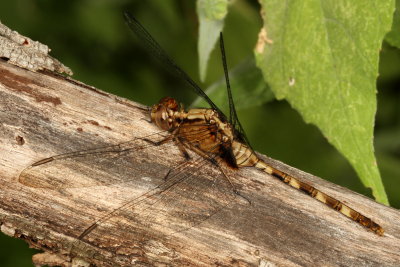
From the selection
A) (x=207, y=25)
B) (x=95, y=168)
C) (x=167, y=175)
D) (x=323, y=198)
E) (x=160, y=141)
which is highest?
(x=207, y=25)

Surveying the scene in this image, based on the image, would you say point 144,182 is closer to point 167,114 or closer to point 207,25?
point 167,114

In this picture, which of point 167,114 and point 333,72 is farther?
point 167,114

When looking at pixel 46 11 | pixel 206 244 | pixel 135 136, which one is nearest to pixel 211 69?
pixel 46 11

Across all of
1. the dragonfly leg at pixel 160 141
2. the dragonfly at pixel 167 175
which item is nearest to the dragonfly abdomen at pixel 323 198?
the dragonfly at pixel 167 175

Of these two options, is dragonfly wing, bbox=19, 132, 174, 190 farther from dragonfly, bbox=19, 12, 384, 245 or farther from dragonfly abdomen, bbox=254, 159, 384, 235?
dragonfly abdomen, bbox=254, 159, 384, 235

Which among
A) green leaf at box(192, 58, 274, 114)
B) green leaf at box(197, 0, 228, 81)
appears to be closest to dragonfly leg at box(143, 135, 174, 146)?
green leaf at box(197, 0, 228, 81)

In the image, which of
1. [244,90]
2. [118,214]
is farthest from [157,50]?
[118,214]

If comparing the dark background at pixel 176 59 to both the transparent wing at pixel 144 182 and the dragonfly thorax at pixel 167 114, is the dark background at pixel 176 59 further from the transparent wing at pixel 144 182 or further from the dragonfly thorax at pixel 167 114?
the transparent wing at pixel 144 182

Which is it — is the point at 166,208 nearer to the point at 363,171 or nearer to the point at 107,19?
the point at 363,171
